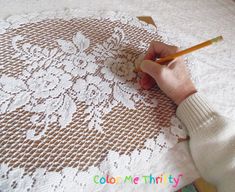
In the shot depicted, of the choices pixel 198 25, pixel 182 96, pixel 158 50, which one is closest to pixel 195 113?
pixel 182 96

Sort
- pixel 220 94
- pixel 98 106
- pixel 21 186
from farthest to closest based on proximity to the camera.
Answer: pixel 220 94, pixel 98 106, pixel 21 186

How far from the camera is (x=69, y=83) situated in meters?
0.52

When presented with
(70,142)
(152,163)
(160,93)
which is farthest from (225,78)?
(70,142)

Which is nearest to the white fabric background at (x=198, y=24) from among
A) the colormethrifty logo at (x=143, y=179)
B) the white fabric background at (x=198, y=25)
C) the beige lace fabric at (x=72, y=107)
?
the white fabric background at (x=198, y=25)

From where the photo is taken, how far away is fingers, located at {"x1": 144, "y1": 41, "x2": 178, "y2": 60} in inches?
22.4

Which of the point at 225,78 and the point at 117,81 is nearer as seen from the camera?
the point at 117,81

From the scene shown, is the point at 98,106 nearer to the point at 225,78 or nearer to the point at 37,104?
the point at 37,104

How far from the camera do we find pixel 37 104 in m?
0.48

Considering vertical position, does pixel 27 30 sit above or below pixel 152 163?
above

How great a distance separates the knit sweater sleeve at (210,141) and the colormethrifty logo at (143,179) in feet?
0.19

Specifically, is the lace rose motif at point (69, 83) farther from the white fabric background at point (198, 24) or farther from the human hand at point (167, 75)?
the white fabric background at point (198, 24)

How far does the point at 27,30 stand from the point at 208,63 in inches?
19.0

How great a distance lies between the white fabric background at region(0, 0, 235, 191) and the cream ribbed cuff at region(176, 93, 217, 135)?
6 centimetres

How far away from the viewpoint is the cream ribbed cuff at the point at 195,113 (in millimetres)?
523
